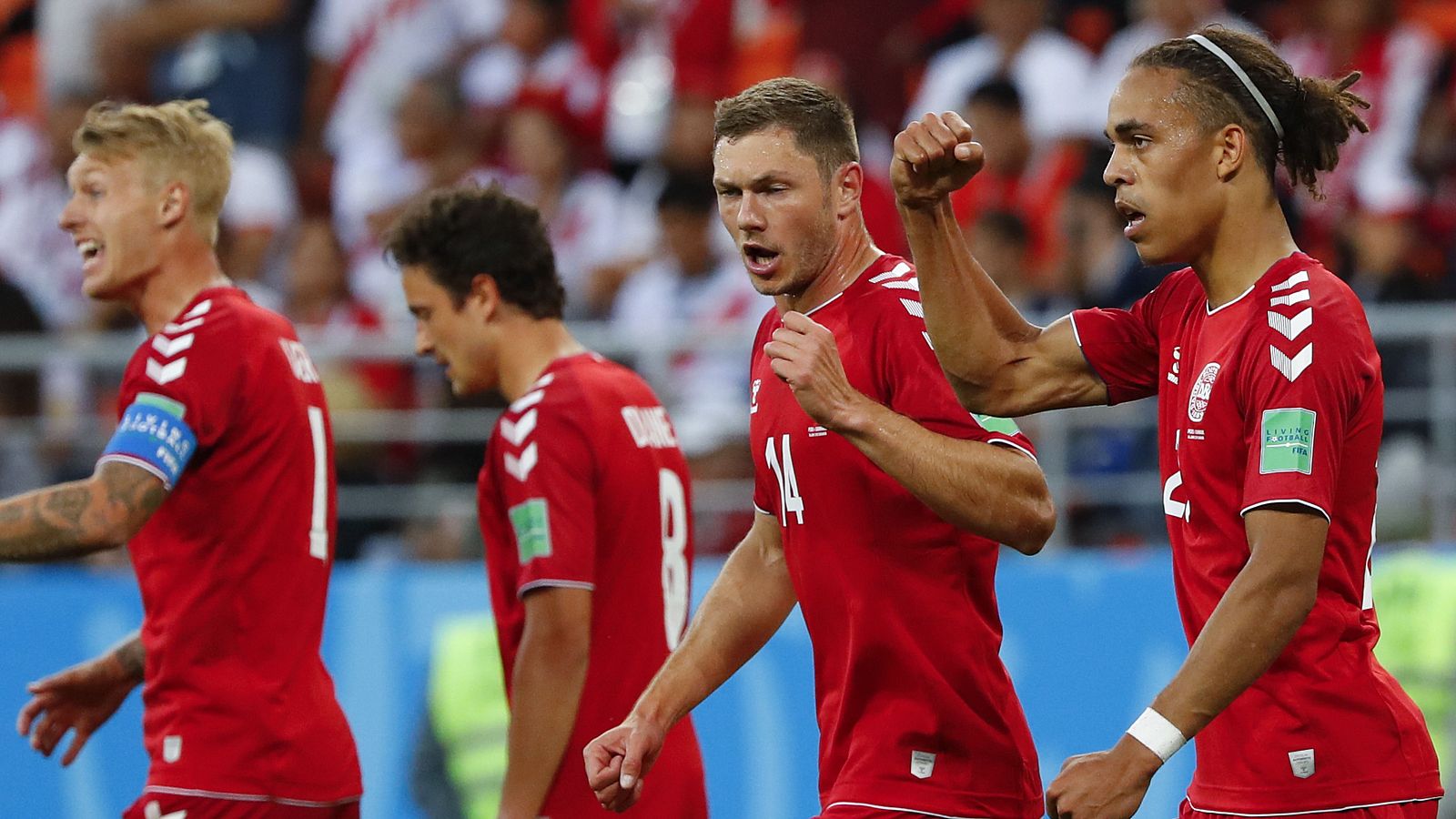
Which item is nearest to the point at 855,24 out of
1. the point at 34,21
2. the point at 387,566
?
the point at 387,566

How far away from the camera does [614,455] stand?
5.53 metres

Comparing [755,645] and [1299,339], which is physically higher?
[1299,339]

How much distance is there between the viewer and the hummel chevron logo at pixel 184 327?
17.7 ft

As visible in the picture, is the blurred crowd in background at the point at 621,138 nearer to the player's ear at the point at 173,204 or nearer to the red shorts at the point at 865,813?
the player's ear at the point at 173,204

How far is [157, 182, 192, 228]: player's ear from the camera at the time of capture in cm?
569

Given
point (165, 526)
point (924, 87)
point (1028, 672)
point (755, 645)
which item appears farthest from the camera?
point (924, 87)

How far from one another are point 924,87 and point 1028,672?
13.9 ft

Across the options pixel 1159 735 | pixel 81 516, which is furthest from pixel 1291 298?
pixel 81 516

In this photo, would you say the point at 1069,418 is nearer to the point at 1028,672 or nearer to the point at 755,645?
the point at 1028,672

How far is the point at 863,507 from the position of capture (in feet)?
14.8

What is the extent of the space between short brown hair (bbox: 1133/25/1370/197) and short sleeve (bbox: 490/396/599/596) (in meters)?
1.97

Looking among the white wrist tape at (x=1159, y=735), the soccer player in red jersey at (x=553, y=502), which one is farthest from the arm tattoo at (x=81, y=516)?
the white wrist tape at (x=1159, y=735)

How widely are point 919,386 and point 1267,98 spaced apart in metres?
0.97

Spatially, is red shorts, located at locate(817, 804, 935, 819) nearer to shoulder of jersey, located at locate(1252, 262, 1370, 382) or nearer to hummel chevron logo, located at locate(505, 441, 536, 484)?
shoulder of jersey, located at locate(1252, 262, 1370, 382)
